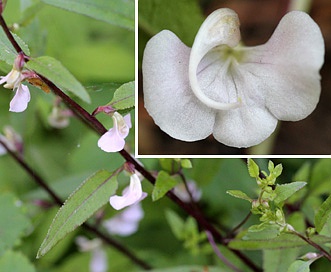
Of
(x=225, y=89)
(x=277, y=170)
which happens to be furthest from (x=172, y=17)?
(x=277, y=170)

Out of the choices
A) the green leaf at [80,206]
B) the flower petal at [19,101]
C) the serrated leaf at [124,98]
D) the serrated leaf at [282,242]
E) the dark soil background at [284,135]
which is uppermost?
the flower petal at [19,101]

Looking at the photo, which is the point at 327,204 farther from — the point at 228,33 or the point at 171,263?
the point at 171,263

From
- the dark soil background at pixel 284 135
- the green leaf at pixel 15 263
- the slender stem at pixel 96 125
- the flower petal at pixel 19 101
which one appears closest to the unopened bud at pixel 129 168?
the slender stem at pixel 96 125

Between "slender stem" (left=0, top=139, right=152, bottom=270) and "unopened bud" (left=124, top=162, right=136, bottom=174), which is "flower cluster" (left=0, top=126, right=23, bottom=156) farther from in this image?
→ "unopened bud" (left=124, top=162, right=136, bottom=174)

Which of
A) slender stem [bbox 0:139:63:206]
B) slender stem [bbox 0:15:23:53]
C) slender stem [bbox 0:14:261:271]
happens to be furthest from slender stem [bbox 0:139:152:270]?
slender stem [bbox 0:15:23:53]

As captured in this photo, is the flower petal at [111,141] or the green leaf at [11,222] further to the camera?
the green leaf at [11,222]

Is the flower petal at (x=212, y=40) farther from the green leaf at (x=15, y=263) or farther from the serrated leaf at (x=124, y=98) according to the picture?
the green leaf at (x=15, y=263)

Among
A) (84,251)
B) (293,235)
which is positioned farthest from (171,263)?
(293,235)
